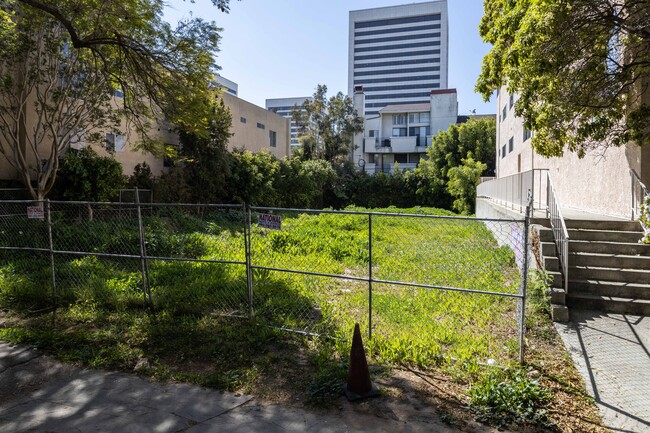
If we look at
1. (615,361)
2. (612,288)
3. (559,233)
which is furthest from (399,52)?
(615,361)

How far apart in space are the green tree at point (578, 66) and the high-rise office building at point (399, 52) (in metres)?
121

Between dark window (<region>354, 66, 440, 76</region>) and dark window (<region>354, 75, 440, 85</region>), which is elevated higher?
dark window (<region>354, 66, 440, 76</region>)

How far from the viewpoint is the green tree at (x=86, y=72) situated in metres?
10.0

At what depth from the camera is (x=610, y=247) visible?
770 centimetres

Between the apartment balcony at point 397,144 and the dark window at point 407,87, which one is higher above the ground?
the dark window at point 407,87

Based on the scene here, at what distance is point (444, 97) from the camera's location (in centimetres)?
5444

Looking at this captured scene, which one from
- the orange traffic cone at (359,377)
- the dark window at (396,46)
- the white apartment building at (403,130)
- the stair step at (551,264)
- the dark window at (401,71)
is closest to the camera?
the orange traffic cone at (359,377)

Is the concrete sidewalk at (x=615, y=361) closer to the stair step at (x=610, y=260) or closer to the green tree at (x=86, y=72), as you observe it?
the stair step at (x=610, y=260)

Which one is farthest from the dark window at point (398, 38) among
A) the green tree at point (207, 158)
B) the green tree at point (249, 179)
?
the green tree at point (207, 158)

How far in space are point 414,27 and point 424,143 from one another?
8447cm

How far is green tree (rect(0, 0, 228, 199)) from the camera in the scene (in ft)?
32.9

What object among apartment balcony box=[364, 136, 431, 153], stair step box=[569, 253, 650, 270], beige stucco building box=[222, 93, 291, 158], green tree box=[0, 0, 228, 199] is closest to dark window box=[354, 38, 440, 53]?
apartment balcony box=[364, 136, 431, 153]

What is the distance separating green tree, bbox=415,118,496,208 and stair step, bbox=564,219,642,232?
2888 cm

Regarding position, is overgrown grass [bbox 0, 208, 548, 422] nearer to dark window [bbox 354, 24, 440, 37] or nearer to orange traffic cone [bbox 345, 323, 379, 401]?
orange traffic cone [bbox 345, 323, 379, 401]
